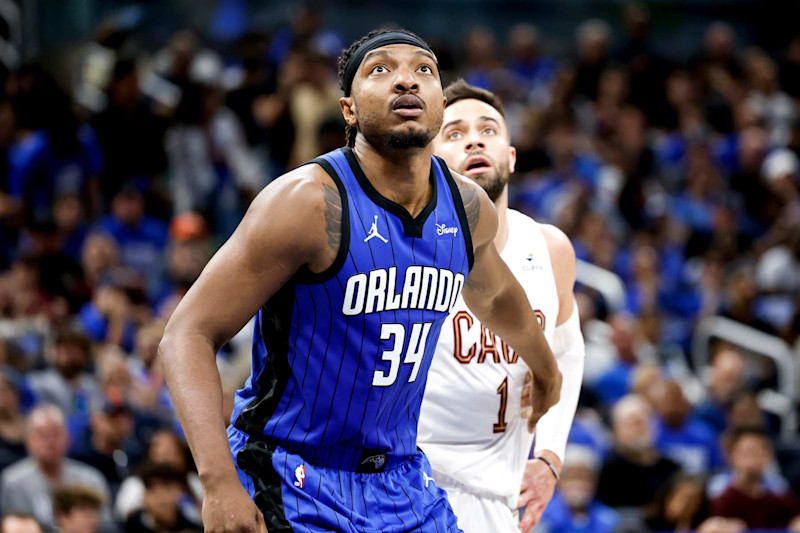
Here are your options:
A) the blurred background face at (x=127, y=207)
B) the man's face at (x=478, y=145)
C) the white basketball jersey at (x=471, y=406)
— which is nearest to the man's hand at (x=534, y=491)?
the white basketball jersey at (x=471, y=406)

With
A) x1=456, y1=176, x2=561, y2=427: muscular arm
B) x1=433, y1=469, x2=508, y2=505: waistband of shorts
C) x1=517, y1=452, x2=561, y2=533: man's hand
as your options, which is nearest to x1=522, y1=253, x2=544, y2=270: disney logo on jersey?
x1=456, y1=176, x2=561, y2=427: muscular arm

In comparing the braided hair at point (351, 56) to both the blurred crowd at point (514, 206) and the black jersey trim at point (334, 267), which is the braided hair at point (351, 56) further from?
the blurred crowd at point (514, 206)

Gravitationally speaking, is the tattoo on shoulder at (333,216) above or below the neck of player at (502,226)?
above

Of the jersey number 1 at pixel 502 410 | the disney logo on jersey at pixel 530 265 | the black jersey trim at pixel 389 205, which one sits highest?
the black jersey trim at pixel 389 205

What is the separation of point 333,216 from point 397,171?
349mm

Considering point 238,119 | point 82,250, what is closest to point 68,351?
point 82,250

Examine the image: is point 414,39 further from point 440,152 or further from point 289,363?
point 440,152

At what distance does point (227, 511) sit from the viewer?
310 centimetres

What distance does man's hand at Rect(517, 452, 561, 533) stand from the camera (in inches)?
208

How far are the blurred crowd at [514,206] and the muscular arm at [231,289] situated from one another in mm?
4209

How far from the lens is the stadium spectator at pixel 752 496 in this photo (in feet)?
28.3

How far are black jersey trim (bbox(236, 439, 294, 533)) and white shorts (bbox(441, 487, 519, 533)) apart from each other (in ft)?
5.28

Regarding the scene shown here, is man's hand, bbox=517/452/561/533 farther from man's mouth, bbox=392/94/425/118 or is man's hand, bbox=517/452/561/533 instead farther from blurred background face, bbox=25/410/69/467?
blurred background face, bbox=25/410/69/467

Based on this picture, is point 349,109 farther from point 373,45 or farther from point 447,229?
point 447,229
